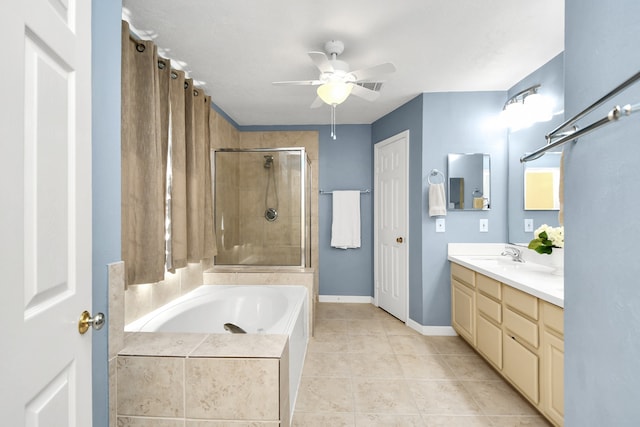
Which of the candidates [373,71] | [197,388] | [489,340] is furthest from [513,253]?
[197,388]

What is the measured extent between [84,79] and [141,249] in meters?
1.17

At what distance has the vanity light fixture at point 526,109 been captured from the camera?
→ 7.95 feet

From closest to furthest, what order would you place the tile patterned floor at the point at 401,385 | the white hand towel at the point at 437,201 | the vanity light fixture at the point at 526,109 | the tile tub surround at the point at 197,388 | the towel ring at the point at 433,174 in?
the tile tub surround at the point at 197,388 < the tile patterned floor at the point at 401,385 < the vanity light fixture at the point at 526,109 < the white hand towel at the point at 437,201 < the towel ring at the point at 433,174

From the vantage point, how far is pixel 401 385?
211 cm

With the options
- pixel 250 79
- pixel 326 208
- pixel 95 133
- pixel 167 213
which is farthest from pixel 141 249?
pixel 326 208

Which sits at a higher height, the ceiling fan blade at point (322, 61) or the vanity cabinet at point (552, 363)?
the ceiling fan blade at point (322, 61)

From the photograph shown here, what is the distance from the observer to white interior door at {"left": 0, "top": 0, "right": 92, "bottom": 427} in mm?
586

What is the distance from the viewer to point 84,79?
86cm

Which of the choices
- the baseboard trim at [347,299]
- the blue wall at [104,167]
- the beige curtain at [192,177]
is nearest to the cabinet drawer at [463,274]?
the baseboard trim at [347,299]

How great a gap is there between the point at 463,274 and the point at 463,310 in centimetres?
33

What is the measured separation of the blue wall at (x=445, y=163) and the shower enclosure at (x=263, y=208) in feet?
4.26

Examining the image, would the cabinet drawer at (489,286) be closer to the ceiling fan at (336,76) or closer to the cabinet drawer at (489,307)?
the cabinet drawer at (489,307)

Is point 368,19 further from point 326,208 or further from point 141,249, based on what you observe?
point 326,208

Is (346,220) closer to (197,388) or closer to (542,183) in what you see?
(542,183)
